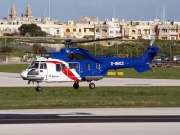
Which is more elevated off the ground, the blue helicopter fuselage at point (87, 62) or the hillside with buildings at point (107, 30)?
the hillside with buildings at point (107, 30)

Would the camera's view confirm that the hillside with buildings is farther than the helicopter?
Yes

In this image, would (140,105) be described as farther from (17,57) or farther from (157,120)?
(17,57)

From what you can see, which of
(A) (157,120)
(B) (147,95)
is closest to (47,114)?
(A) (157,120)

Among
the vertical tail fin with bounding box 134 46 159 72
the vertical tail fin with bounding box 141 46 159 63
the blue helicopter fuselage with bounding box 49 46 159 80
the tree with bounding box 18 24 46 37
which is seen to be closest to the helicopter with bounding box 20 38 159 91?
the blue helicopter fuselage with bounding box 49 46 159 80

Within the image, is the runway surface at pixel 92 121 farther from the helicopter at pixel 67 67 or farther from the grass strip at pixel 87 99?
the helicopter at pixel 67 67

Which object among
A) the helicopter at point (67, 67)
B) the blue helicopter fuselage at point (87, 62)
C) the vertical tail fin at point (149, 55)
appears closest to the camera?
the helicopter at point (67, 67)

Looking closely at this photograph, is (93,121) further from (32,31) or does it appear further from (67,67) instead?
(32,31)

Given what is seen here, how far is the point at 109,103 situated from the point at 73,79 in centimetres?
1053

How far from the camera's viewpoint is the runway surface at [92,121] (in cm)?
1998

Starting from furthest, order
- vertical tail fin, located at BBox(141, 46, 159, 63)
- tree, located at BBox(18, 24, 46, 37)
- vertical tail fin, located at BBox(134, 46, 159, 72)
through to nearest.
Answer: tree, located at BBox(18, 24, 46, 37), vertical tail fin, located at BBox(141, 46, 159, 63), vertical tail fin, located at BBox(134, 46, 159, 72)

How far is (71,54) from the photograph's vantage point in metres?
39.5

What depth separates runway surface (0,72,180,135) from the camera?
1998 centimetres

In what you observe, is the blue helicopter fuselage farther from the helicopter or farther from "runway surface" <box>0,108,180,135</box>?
"runway surface" <box>0,108,180,135</box>

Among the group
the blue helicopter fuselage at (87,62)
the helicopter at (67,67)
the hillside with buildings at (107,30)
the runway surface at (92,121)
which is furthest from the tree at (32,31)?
the runway surface at (92,121)
